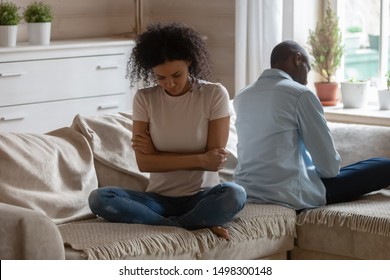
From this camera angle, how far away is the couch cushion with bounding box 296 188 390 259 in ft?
10.3

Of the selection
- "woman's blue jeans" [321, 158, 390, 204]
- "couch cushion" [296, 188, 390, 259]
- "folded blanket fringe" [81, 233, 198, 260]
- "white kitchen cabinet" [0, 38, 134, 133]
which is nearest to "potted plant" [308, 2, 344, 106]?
"white kitchen cabinet" [0, 38, 134, 133]

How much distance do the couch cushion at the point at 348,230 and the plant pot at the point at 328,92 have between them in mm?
1543

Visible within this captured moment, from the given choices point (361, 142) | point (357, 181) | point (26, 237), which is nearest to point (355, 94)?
point (361, 142)

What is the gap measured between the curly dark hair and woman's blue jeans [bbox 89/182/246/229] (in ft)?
1.43

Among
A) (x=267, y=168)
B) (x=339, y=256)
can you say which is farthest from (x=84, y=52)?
(x=339, y=256)

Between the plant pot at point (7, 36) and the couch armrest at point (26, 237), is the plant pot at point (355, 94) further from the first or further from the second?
the couch armrest at point (26, 237)

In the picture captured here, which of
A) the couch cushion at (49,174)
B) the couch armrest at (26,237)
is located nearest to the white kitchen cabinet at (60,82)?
the couch cushion at (49,174)

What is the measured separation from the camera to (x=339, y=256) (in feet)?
10.7

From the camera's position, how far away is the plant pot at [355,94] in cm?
473

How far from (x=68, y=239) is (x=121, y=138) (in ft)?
2.35

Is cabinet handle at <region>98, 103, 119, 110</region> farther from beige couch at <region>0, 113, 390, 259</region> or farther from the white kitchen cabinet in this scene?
beige couch at <region>0, 113, 390, 259</region>

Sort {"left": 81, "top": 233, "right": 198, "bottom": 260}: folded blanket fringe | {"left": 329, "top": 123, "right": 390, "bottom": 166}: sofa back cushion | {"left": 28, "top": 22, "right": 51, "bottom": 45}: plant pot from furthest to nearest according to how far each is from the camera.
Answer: {"left": 28, "top": 22, "right": 51, "bottom": 45}: plant pot, {"left": 329, "top": 123, "right": 390, "bottom": 166}: sofa back cushion, {"left": 81, "top": 233, "right": 198, "bottom": 260}: folded blanket fringe

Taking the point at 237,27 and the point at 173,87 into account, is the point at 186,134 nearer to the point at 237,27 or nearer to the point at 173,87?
the point at 173,87

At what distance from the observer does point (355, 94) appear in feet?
15.6
